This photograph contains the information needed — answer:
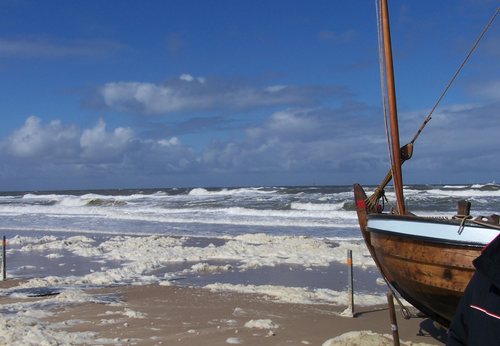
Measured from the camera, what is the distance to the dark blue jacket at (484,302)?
2131 millimetres

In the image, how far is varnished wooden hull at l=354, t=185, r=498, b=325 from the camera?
5.09 metres

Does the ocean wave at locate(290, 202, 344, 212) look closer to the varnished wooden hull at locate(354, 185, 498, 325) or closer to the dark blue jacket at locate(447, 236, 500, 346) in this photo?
the varnished wooden hull at locate(354, 185, 498, 325)

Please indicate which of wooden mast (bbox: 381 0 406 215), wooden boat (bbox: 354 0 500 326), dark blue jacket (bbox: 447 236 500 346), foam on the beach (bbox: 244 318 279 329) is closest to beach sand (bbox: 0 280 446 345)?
foam on the beach (bbox: 244 318 279 329)

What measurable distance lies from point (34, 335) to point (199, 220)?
24028 millimetres

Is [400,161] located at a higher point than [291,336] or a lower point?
higher

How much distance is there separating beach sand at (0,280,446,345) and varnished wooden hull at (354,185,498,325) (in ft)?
2.90

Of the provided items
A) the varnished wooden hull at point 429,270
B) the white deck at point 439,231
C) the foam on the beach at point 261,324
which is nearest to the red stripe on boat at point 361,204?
the varnished wooden hull at point 429,270

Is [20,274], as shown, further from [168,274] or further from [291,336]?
[291,336]

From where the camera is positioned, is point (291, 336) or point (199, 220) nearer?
point (291, 336)

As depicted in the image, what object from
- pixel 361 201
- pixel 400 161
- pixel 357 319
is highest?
pixel 400 161

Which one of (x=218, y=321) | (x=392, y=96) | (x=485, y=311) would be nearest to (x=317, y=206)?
(x=218, y=321)

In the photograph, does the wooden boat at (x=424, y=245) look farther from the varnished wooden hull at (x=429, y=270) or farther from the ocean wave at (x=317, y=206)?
the ocean wave at (x=317, y=206)

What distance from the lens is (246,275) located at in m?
12.3

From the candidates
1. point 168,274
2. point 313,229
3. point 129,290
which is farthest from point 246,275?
point 313,229
